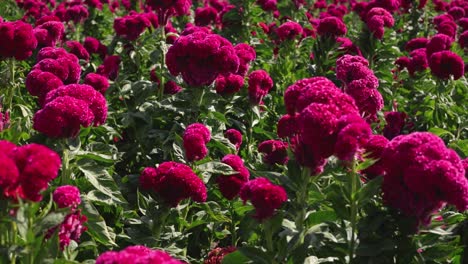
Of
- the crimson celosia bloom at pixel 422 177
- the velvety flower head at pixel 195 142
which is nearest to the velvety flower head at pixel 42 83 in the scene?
the velvety flower head at pixel 195 142

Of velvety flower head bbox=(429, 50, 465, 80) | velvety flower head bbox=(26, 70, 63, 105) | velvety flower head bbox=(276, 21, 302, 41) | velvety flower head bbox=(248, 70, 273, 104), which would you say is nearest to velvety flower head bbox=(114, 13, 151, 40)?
velvety flower head bbox=(248, 70, 273, 104)

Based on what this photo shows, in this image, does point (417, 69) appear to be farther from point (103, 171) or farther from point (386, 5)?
point (103, 171)

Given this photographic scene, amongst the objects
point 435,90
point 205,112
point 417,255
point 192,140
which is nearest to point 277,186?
point 417,255

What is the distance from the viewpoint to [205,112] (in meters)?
4.45

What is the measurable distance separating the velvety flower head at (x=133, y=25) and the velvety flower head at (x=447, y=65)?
2.58m

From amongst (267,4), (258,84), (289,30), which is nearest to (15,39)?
(258,84)

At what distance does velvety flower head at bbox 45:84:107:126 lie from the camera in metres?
3.07

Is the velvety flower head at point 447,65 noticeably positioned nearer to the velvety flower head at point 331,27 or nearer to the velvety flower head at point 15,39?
the velvety flower head at point 331,27

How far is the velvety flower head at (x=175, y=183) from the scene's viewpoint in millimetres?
3004

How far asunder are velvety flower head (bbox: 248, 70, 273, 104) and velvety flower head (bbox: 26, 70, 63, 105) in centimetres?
159

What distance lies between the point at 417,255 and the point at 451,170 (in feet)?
1.61

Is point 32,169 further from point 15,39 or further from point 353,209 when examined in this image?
point 15,39

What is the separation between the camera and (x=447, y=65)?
193 inches

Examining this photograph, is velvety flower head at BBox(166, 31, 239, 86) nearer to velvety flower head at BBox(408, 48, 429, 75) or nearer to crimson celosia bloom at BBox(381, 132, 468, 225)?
crimson celosia bloom at BBox(381, 132, 468, 225)
